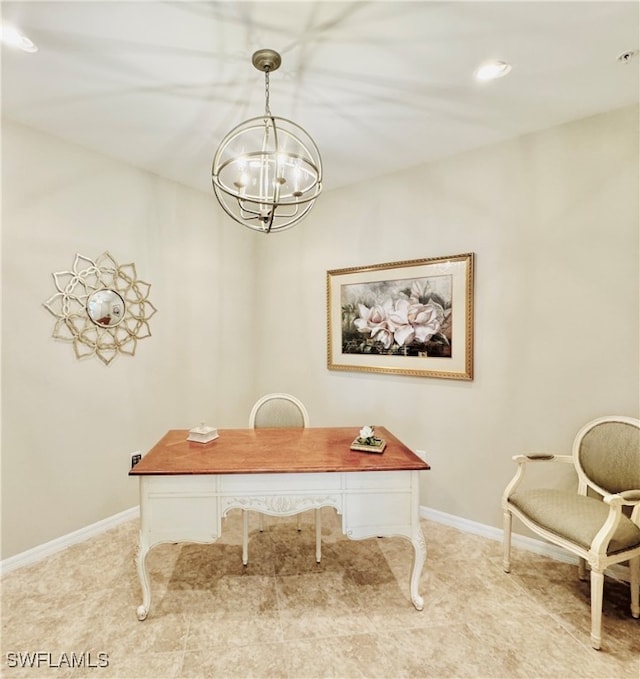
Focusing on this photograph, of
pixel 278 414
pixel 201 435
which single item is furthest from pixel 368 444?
pixel 201 435

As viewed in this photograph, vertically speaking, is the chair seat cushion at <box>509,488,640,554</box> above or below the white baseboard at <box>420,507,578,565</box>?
above

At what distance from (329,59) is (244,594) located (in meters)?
2.83

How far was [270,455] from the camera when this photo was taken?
75.9 inches

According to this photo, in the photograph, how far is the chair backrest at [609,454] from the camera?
1979 millimetres

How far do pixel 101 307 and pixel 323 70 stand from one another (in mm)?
2168

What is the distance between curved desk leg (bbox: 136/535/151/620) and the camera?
1746 millimetres

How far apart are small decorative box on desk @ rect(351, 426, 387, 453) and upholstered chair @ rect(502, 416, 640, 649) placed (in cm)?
90

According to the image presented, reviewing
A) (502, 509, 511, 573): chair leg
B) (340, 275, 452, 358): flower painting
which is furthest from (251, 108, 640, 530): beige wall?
(502, 509, 511, 573): chair leg

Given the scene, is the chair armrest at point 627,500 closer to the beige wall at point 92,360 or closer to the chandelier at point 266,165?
the chandelier at point 266,165

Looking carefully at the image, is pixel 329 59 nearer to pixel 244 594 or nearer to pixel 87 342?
pixel 87 342

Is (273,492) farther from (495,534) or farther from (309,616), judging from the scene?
(495,534)

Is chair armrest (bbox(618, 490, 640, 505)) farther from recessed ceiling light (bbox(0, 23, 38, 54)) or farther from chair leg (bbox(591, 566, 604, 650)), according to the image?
recessed ceiling light (bbox(0, 23, 38, 54))

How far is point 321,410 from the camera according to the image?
11.4 ft

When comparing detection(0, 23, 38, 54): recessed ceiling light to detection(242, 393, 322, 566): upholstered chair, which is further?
detection(242, 393, 322, 566): upholstered chair
